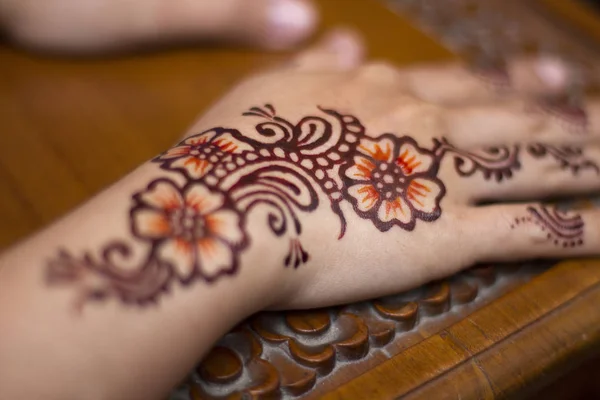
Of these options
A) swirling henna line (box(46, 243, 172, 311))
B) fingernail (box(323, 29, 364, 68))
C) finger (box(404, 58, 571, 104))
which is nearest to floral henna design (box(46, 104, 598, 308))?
swirling henna line (box(46, 243, 172, 311))

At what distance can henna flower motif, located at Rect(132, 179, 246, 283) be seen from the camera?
448mm

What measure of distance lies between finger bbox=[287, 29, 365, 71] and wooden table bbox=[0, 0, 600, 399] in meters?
0.12

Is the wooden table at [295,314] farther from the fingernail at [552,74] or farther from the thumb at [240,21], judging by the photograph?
the fingernail at [552,74]

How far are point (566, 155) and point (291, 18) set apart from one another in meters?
0.43

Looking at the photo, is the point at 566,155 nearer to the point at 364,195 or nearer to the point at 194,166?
the point at 364,195

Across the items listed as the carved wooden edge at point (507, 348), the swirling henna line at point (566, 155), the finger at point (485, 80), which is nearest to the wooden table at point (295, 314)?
the carved wooden edge at point (507, 348)

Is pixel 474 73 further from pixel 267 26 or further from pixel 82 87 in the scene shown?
pixel 82 87

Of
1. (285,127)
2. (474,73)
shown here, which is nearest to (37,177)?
(285,127)

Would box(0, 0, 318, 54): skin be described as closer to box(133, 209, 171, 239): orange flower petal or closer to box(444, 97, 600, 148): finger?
box(444, 97, 600, 148): finger

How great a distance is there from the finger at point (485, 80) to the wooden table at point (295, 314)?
243mm

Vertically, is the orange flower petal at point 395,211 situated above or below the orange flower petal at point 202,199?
below

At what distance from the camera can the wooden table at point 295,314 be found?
19.9 inches

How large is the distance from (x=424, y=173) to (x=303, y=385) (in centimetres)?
22

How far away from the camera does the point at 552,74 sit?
2.80ft
